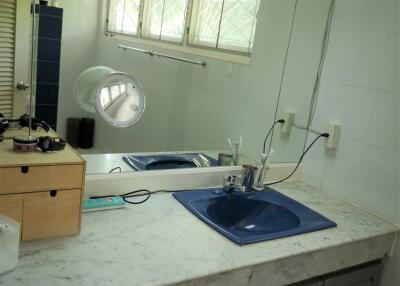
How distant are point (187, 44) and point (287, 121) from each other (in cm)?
71

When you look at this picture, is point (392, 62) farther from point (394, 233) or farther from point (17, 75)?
point (17, 75)

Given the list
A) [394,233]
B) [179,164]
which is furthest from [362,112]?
[179,164]

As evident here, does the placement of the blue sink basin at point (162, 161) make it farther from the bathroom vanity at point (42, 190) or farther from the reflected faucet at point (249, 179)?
the bathroom vanity at point (42, 190)

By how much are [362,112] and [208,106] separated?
687mm

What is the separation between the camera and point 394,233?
5.07 ft

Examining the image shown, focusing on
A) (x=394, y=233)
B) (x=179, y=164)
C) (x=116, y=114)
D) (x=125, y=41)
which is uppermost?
(x=125, y=41)

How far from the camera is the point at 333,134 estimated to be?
180 cm

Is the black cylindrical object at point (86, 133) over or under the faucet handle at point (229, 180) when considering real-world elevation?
over

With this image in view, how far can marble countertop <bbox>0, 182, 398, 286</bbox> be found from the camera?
3.16 ft

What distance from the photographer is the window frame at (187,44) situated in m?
1.43

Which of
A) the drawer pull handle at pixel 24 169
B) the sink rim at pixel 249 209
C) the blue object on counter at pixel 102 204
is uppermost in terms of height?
the drawer pull handle at pixel 24 169

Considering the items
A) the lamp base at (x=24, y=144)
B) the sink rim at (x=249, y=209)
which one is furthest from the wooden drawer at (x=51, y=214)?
the sink rim at (x=249, y=209)

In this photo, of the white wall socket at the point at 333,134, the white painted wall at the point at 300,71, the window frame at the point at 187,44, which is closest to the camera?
the window frame at the point at 187,44

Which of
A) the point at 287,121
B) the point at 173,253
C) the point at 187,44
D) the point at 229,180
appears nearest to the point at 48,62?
the point at 187,44
